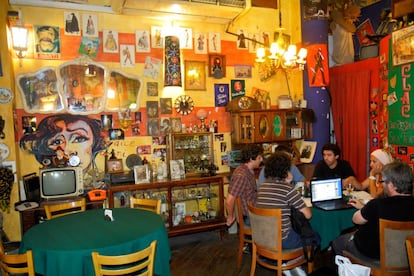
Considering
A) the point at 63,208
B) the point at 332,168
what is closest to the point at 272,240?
the point at 332,168

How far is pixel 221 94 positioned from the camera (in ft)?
18.1

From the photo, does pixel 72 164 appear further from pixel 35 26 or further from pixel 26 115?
pixel 35 26

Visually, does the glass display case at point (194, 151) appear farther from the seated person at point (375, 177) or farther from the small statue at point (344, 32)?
the small statue at point (344, 32)

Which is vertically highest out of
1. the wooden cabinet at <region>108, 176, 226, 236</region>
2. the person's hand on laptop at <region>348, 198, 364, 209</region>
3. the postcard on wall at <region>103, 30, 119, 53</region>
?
the postcard on wall at <region>103, 30, 119, 53</region>

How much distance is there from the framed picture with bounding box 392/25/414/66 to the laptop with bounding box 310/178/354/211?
1.99 meters

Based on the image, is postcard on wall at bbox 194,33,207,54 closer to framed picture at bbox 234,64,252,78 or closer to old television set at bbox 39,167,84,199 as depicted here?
framed picture at bbox 234,64,252,78

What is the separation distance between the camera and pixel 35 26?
4.50 meters

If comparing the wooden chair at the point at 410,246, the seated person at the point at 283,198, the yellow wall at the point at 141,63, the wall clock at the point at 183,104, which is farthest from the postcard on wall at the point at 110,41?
the wooden chair at the point at 410,246

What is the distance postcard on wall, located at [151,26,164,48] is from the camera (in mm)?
5098

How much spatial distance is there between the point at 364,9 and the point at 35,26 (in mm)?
5814

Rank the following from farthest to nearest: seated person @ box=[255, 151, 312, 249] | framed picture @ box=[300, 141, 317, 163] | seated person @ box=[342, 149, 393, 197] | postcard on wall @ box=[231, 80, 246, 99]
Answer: framed picture @ box=[300, 141, 317, 163]
postcard on wall @ box=[231, 80, 246, 99]
seated person @ box=[342, 149, 393, 197]
seated person @ box=[255, 151, 312, 249]

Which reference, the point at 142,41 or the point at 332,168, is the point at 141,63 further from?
the point at 332,168

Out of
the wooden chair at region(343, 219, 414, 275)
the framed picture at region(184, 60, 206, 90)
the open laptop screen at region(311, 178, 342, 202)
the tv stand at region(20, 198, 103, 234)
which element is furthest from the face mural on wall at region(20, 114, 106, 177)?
the wooden chair at region(343, 219, 414, 275)

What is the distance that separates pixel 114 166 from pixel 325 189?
9.56 feet
